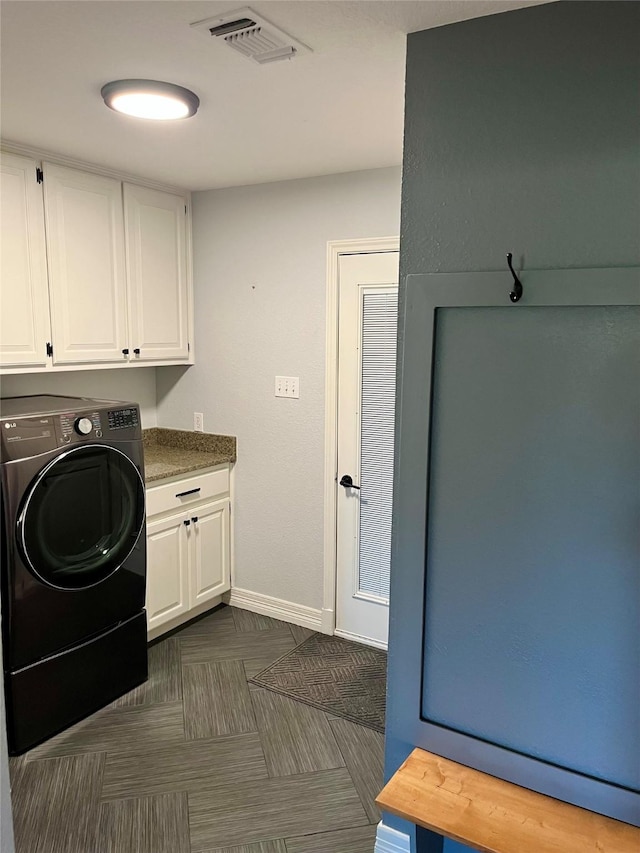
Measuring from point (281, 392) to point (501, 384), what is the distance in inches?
78.5

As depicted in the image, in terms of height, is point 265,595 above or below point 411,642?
below

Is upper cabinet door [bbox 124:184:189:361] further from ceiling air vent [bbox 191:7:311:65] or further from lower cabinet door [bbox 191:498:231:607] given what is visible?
ceiling air vent [bbox 191:7:311:65]

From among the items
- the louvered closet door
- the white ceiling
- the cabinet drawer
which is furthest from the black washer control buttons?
the louvered closet door

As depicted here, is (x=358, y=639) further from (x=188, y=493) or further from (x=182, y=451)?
(x=182, y=451)

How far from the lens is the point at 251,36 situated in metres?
1.72

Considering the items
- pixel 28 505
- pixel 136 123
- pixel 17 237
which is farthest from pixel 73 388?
pixel 136 123

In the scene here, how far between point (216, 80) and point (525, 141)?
962mm

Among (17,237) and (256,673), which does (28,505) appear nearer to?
(17,237)

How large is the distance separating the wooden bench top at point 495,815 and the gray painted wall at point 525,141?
4.29ft

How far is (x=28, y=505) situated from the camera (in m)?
2.51

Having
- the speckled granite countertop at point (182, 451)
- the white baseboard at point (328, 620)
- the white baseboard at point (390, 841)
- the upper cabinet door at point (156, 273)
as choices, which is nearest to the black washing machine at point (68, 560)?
the speckled granite countertop at point (182, 451)

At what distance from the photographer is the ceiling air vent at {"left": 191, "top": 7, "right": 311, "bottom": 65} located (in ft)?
5.36

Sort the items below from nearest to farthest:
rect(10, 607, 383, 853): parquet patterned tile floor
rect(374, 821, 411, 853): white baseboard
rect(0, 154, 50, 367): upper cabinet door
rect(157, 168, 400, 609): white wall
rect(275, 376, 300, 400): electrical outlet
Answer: rect(374, 821, 411, 853): white baseboard → rect(10, 607, 383, 853): parquet patterned tile floor → rect(0, 154, 50, 367): upper cabinet door → rect(157, 168, 400, 609): white wall → rect(275, 376, 300, 400): electrical outlet

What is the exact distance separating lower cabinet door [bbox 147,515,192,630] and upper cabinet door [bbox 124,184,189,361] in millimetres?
895
